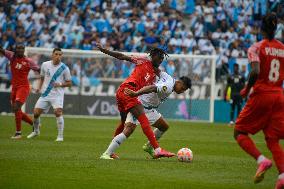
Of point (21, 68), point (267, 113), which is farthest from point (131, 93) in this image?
point (21, 68)

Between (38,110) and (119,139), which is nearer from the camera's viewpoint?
(119,139)

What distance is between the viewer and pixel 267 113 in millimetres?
11125

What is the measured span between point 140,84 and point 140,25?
21294 millimetres

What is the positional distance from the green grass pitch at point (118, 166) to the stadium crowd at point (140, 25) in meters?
13.5

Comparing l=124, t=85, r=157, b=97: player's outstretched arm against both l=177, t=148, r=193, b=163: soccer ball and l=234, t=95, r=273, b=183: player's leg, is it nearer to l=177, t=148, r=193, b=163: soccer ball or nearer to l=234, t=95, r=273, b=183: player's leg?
l=177, t=148, r=193, b=163: soccer ball

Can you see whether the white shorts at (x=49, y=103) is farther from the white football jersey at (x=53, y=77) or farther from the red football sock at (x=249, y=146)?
the red football sock at (x=249, y=146)

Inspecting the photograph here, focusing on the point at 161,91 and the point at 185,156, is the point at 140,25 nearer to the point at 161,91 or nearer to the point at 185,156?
the point at 185,156

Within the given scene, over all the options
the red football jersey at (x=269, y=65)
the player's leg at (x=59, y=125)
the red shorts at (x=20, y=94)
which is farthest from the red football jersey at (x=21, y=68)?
the red football jersey at (x=269, y=65)

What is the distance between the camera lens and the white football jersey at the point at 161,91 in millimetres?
13961

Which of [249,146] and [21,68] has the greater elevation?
[21,68]

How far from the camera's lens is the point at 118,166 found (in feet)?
44.7

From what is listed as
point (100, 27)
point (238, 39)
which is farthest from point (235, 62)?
point (100, 27)

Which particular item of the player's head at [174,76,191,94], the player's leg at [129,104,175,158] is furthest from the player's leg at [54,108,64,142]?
the player's head at [174,76,191,94]

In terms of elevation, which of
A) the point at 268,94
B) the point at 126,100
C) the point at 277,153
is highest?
the point at 268,94
